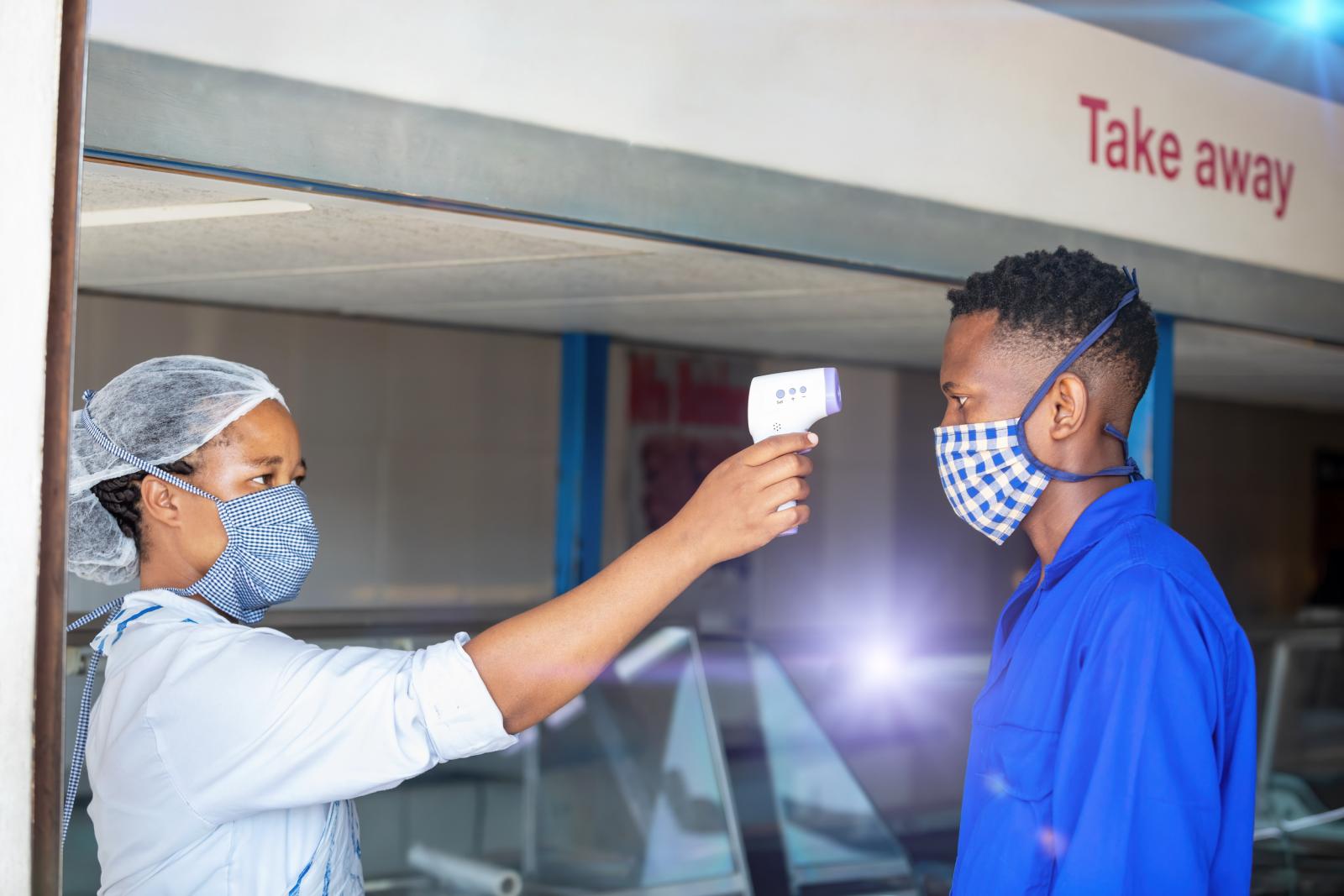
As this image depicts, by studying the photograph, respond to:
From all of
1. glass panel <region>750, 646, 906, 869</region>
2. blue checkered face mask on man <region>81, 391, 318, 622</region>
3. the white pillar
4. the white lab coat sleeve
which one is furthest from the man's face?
glass panel <region>750, 646, 906, 869</region>

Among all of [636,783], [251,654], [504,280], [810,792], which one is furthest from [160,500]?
[810,792]

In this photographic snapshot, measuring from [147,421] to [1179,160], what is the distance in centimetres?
247

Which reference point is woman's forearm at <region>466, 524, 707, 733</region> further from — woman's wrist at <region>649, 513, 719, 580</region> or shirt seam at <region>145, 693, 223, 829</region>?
shirt seam at <region>145, 693, 223, 829</region>

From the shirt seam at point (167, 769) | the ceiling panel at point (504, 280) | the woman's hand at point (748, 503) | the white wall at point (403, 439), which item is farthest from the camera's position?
the white wall at point (403, 439)

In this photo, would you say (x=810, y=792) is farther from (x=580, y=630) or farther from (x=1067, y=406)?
(x=580, y=630)

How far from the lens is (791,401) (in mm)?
1431

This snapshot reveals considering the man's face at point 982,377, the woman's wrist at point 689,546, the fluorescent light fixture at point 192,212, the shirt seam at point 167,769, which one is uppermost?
the fluorescent light fixture at point 192,212

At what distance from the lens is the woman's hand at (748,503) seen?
1355mm

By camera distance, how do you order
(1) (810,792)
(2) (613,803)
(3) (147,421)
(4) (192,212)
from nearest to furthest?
1. (3) (147,421)
2. (4) (192,212)
3. (2) (613,803)
4. (1) (810,792)

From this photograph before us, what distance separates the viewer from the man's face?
1678 mm

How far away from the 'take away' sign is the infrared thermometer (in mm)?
1745

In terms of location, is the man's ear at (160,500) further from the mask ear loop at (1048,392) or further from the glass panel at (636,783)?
the glass panel at (636,783)

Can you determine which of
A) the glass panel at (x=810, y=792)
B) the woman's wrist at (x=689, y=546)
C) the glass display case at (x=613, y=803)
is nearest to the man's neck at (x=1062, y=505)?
the woman's wrist at (x=689, y=546)

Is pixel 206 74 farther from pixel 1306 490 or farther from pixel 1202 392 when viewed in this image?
pixel 1306 490
